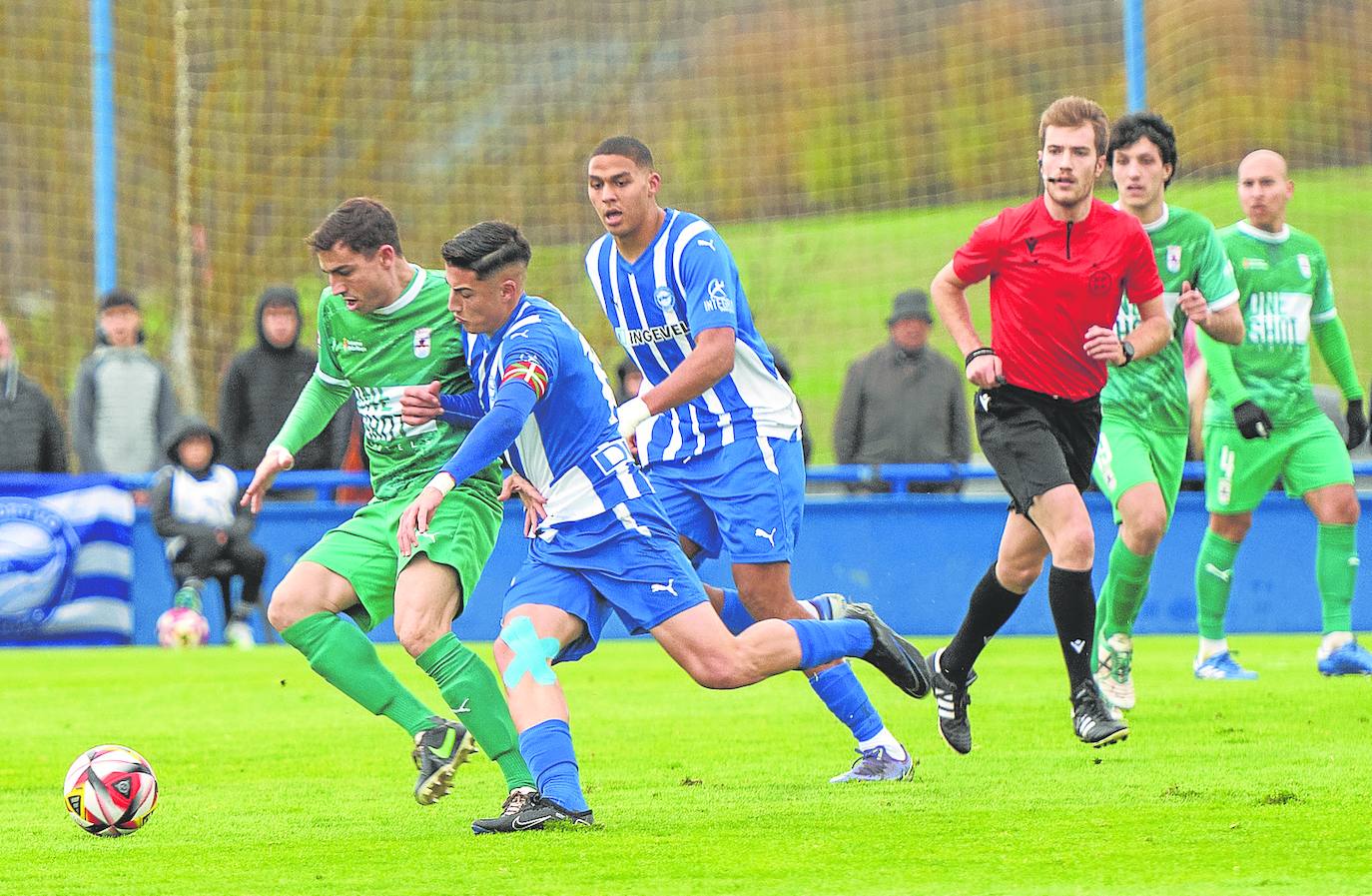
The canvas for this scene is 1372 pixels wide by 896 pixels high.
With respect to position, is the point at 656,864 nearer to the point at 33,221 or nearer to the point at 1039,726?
the point at 1039,726

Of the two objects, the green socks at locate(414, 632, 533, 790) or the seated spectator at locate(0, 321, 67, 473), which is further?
the seated spectator at locate(0, 321, 67, 473)

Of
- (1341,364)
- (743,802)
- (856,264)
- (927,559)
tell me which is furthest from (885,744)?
(856,264)

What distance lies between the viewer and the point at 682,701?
9.23m

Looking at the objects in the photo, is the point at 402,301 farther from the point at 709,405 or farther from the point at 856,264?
the point at 856,264

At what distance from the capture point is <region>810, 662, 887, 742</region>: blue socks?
6.27 m

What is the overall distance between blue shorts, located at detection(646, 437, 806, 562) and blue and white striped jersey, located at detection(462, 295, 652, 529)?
80cm

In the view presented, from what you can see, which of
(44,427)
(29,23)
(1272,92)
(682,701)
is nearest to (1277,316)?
(682,701)

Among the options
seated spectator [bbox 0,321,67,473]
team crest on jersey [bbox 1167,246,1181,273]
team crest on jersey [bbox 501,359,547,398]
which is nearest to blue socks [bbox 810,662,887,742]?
team crest on jersey [bbox 501,359,547,398]

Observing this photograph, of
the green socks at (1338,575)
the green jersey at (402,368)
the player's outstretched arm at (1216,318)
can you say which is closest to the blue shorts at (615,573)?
the green jersey at (402,368)

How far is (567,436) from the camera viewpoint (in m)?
5.57

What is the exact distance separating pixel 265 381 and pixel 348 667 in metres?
7.16

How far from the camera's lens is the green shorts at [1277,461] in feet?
30.6

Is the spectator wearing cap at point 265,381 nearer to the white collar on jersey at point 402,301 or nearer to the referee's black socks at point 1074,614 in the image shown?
the white collar on jersey at point 402,301

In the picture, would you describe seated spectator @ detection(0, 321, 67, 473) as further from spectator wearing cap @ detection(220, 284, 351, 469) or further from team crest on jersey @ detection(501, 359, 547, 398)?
team crest on jersey @ detection(501, 359, 547, 398)
